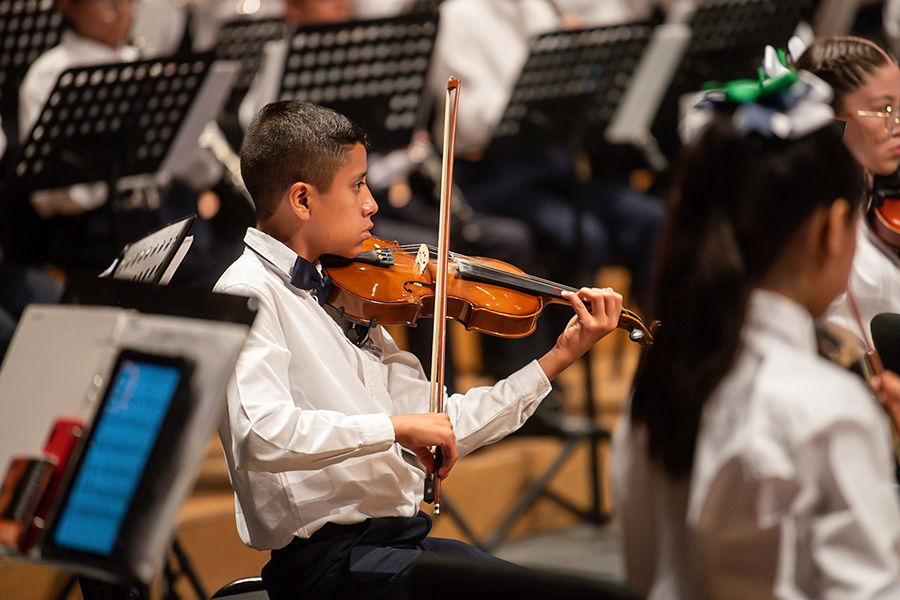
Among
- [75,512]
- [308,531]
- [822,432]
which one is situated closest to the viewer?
[822,432]

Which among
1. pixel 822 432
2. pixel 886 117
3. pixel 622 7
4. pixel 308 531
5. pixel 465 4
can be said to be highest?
pixel 822 432

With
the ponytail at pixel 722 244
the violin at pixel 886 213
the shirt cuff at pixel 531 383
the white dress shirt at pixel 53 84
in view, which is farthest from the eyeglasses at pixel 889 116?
the white dress shirt at pixel 53 84

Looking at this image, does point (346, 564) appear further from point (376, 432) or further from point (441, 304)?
point (441, 304)

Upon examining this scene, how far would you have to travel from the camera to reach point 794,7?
359 centimetres

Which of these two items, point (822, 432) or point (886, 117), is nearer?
point (822, 432)

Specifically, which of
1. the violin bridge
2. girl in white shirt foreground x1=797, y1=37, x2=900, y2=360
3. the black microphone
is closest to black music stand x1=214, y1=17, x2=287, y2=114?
the violin bridge

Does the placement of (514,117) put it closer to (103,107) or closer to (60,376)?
(103,107)

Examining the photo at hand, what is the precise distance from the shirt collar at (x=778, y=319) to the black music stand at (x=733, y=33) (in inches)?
109

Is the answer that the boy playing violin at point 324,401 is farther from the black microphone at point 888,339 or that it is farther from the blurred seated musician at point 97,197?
the blurred seated musician at point 97,197

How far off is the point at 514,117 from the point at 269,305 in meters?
2.09

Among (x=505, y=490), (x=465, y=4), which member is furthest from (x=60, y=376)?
(x=465, y=4)

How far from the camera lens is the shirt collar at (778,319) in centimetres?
100

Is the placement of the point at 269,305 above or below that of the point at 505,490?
above

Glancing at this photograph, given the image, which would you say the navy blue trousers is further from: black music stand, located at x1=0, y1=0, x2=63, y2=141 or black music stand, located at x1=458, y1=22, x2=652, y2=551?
black music stand, located at x1=0, y1=0, x2=63, y2=141
